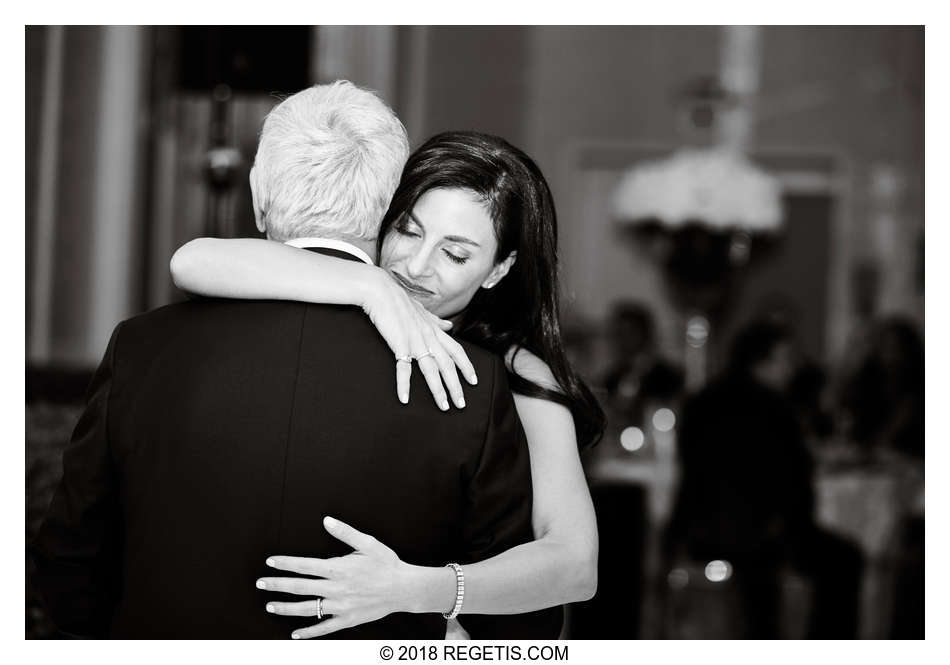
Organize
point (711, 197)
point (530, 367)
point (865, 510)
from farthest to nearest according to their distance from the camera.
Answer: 1. point (711, 197)
2. point (865, 510)
3. point (530, 367)

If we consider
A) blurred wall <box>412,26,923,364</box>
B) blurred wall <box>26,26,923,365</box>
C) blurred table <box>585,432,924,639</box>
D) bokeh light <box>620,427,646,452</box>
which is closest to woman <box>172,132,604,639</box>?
blurred table <box>585,432,924,639</box>

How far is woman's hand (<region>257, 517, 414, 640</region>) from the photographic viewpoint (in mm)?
1352

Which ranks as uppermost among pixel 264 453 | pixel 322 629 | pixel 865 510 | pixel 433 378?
pixel 433 378

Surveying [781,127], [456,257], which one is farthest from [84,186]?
[781,127]

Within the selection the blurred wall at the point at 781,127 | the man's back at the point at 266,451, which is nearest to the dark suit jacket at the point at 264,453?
the man's back at the point at 266,451

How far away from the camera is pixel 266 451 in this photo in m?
1.36

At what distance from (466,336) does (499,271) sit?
0.55 feet

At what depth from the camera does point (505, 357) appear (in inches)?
66.5

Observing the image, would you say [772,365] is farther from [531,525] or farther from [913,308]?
[913,308]

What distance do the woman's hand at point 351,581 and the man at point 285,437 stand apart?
32mm

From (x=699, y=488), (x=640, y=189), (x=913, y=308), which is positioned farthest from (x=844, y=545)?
(x=913, y=308)

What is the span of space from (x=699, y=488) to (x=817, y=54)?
556 cm

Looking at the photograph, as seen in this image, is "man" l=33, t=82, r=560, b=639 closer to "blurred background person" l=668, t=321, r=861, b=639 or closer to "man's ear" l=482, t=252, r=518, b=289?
"man's ear" l=482, t=252, r=518, b=289

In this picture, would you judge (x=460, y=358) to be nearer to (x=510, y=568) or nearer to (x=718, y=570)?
(x=510, y=568)
